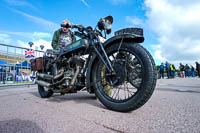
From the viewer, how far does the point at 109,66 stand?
187 cm

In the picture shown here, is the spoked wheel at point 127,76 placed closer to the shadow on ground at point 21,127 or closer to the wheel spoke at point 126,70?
the wheel spoke at point 126,70

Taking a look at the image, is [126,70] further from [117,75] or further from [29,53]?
[29,53]

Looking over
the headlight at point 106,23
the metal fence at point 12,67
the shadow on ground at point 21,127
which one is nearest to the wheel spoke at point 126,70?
the headlight at point 106,23

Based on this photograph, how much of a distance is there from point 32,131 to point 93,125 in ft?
1.75

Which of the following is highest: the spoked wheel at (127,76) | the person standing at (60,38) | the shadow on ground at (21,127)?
the person standing at (60,38)

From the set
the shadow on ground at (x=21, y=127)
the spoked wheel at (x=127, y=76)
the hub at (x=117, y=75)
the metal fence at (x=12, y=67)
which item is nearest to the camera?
the shadow on ground at (x=21, y=127)

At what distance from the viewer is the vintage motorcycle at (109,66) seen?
1.50 m

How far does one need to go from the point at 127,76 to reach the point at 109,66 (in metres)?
0.31

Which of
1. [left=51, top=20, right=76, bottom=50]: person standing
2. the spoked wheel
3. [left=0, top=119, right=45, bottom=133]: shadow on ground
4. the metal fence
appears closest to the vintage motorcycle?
the spoked wheel

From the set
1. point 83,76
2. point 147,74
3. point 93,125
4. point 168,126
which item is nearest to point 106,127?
point 93,125

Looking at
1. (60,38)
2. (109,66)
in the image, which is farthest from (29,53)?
(109,66)

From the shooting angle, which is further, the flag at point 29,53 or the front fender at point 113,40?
the flag at point 29,53

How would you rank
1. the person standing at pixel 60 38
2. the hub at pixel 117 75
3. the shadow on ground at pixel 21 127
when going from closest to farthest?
the shadow on ground at pixel 21 127 < the hub at pixel 117 75 < the person standing at pixel 60 38

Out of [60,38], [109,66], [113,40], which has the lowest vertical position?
[109,66]
